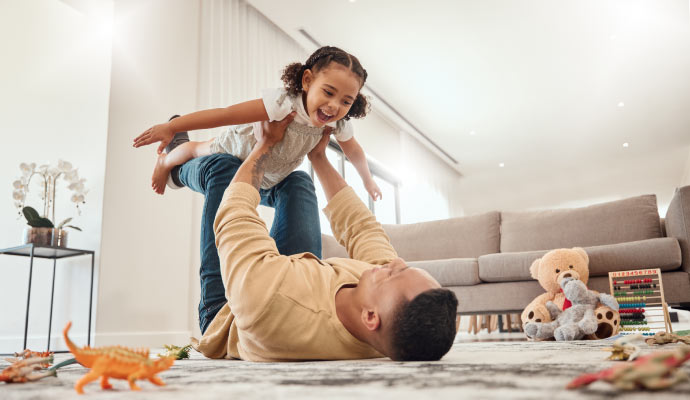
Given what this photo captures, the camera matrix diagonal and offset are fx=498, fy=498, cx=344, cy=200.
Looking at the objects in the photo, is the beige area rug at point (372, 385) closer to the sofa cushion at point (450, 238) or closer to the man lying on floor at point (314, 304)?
the man lying on floor at point (314, 304)

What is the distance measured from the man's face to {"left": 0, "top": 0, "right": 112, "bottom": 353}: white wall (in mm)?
2250

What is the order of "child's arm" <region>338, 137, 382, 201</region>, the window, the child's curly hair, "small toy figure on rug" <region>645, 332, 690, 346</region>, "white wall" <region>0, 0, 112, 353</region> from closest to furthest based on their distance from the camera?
Answer: 1. "small toy figure on rug" <region>645, 332, 690, 346</region>
2. the child's curly hair
3. "child's arm" <region>338, 137, 382, 201</region>
4. "white wall" <region>0, 0, 112, 353</region>
5. the window

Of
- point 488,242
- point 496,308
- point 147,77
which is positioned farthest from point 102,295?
point 488,242

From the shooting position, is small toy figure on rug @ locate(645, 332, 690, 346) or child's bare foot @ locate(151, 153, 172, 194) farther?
child's bare foot @ locate(151, 153, 172, 194)

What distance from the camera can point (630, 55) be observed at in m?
5.19

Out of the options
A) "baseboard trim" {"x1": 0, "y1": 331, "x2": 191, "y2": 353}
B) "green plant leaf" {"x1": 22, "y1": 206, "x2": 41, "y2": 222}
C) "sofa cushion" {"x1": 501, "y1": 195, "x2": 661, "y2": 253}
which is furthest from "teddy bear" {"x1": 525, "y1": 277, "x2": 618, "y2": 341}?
"green plant leaf" {"x1": 22, "y1": 206, "x2": 41, "y2": 222}

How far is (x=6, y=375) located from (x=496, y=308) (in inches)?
109

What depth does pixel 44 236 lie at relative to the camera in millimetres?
2529

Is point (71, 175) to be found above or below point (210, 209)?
above

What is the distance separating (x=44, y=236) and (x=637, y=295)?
3040 millimetres

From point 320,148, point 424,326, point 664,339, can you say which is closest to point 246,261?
point 424,326

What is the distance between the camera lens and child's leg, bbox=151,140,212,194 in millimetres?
1795

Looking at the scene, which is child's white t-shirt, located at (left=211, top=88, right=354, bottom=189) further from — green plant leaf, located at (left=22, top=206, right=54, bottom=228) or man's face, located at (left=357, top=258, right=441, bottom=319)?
green plant leaf, located at (left=22, top=206, right=54, bottom=228)

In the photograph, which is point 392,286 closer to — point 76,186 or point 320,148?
point 320,148
